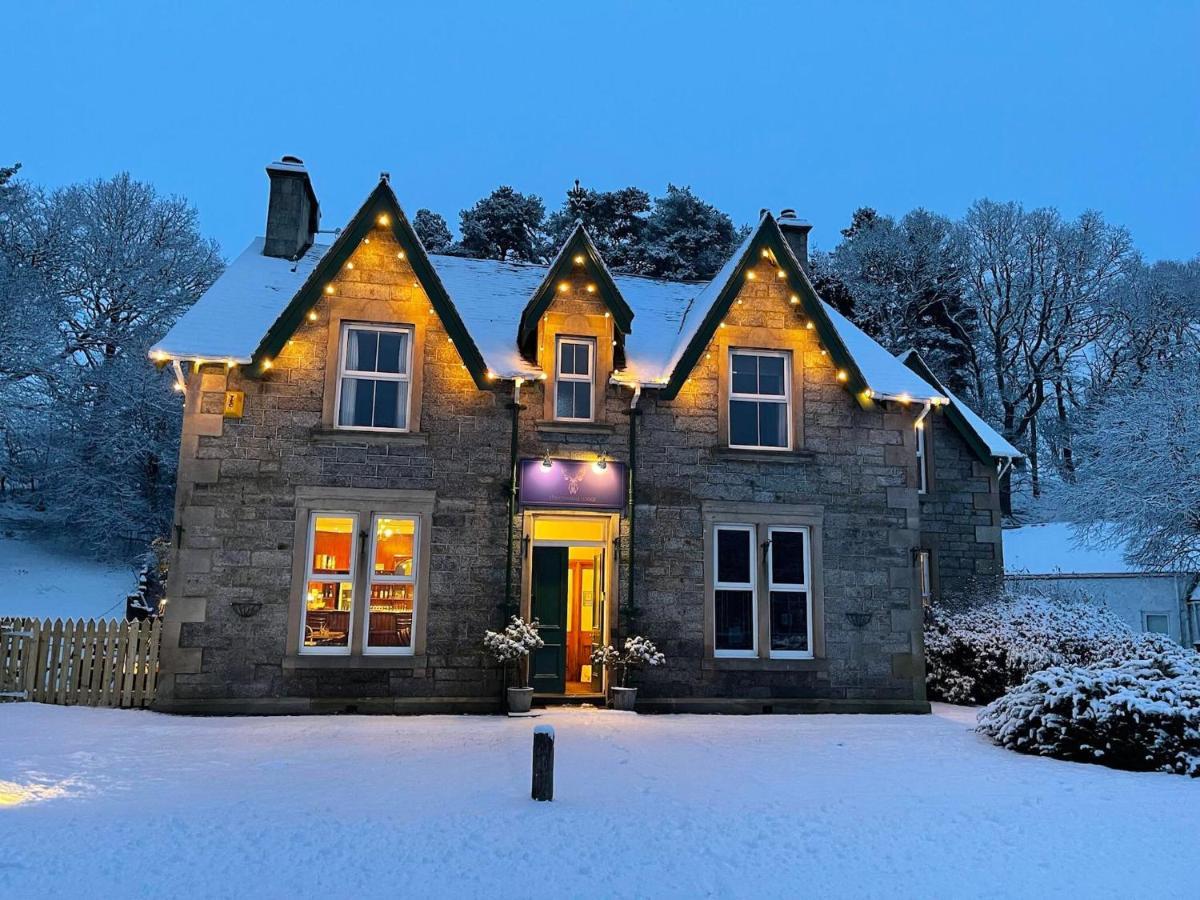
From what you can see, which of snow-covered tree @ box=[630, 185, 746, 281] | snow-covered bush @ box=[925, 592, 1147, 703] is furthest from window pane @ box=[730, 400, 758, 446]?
snow-covered tree @ box=[630, 185, 746, 281]

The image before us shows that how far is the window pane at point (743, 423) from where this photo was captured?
1503 cm

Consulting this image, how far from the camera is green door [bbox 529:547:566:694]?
14.2m

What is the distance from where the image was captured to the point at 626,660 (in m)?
13.5

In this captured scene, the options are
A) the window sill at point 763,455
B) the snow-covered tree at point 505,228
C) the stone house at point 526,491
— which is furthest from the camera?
the snow-covered tree at point 505,228

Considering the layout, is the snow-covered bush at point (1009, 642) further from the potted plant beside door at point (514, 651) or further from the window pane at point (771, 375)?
the potted plant beside door at point (514, 651)

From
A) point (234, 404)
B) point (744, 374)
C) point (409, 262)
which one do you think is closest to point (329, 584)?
point (234, 404)

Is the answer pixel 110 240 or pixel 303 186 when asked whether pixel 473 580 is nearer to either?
pixel 303 186

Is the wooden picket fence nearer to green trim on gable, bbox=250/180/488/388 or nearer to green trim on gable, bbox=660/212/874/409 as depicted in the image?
green trim on gable, bbox=250/180/488/388

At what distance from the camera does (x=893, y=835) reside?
272 inches

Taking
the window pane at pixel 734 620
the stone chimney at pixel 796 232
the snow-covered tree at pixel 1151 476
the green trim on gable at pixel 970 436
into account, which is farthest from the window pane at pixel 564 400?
the snow-covered tree at pixel 1151 476

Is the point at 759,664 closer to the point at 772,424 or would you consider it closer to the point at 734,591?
the point at 734,591

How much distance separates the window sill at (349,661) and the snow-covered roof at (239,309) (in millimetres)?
4545

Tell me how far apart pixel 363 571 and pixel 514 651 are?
8.72ft

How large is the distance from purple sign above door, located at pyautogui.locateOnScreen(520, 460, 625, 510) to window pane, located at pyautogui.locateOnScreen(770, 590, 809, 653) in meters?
3.08
